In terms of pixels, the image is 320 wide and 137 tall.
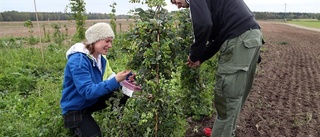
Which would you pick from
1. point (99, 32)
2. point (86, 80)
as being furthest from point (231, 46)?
point (86, 80)

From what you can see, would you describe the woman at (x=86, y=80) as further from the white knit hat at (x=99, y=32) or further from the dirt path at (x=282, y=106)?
the dirt path at (x=282, y=106)

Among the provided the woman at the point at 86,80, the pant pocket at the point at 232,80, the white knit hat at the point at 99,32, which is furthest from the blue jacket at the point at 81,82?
the pant pocket at the point at 232,80

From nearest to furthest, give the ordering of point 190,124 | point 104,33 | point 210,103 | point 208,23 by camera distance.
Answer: point 208,23 → point 104,33 → point 190,124 → point 210,103

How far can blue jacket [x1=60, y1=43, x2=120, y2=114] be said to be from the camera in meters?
2.91

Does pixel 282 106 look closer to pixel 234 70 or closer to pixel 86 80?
pixel 234 70

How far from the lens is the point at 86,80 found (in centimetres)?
301

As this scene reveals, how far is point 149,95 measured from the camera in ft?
9.10

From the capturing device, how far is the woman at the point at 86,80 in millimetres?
2942

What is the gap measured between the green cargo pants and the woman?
95 cm

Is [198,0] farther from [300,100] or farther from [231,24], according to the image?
[300,100]

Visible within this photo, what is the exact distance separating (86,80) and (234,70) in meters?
1.44

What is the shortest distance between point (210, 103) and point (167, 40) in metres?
2.33

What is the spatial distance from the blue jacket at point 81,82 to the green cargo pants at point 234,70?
1.04 m

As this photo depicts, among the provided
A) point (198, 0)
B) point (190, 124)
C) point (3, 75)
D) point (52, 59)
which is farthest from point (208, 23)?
point (52, 59)
